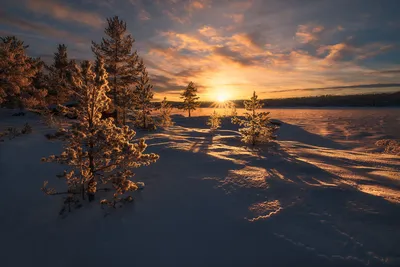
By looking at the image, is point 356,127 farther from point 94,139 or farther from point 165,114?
point 94,139

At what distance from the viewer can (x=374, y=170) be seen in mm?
Result: 9000

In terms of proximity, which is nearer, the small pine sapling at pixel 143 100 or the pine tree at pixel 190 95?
the small pine sapling at pixel 143 100

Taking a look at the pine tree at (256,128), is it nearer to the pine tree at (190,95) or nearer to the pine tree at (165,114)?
the pine tree at (165,114)

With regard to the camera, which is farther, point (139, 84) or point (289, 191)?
point (139, 84)

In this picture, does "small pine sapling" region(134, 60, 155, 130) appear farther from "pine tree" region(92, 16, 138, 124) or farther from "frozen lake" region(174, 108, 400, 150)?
"frozen lake" region(174, 108, 400, 150)

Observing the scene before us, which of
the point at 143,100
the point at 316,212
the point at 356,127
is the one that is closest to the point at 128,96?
the point at 143,100

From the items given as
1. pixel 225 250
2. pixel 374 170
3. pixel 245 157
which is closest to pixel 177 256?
pixel 225 250

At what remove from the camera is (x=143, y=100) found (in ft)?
76.1

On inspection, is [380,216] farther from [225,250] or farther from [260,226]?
[225,250]

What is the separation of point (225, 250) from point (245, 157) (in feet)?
21.6

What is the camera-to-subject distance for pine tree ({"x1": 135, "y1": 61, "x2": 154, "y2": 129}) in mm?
23156

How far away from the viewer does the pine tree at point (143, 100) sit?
2316 centimetres

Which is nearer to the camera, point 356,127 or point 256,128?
point 256,128

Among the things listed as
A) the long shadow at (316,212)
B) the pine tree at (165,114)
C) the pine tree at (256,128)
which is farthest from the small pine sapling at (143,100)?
the long shadow at (316,212)
